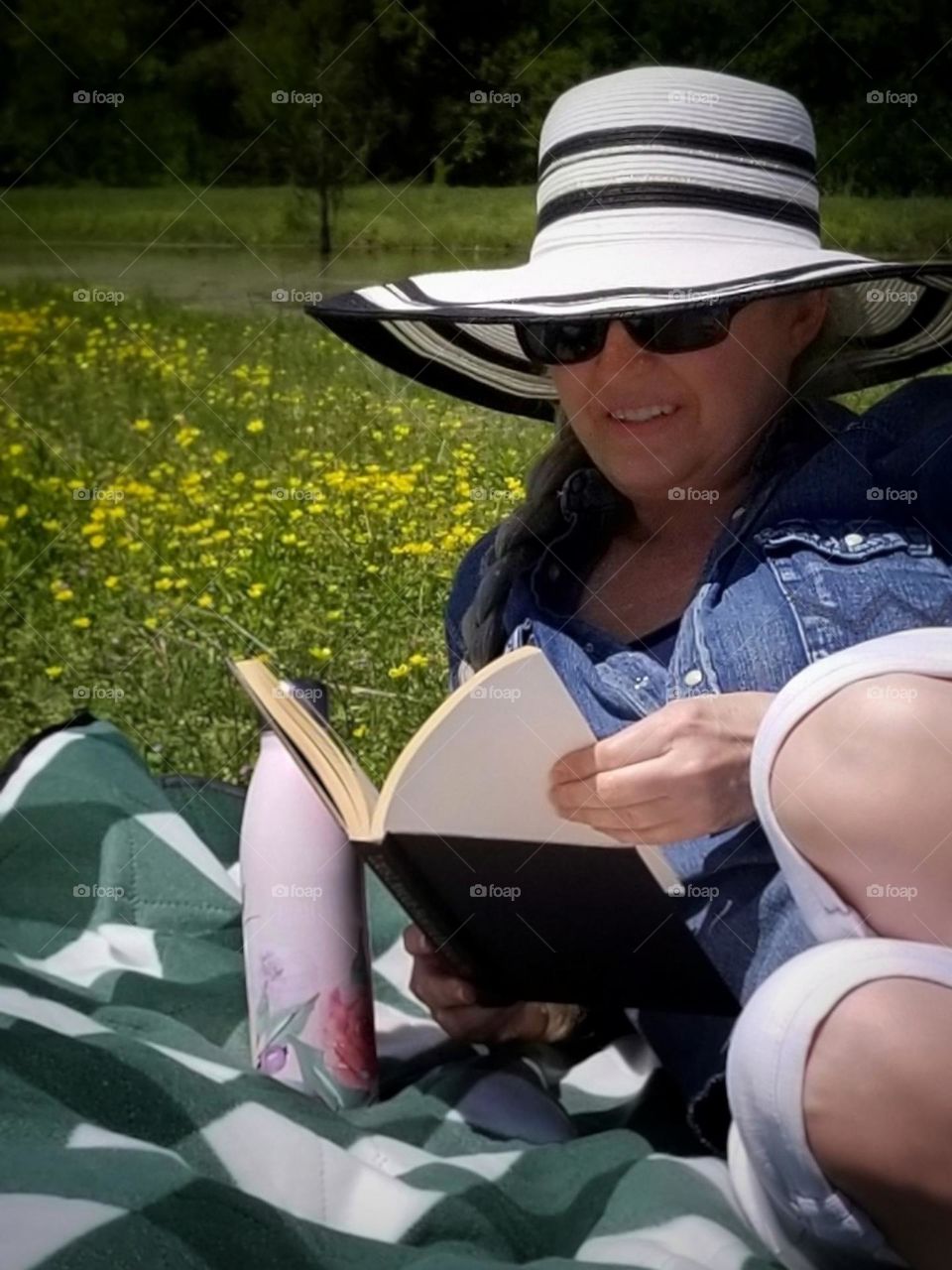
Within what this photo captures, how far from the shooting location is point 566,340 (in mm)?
781

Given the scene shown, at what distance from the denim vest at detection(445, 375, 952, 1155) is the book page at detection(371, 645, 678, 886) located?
6 centimetres

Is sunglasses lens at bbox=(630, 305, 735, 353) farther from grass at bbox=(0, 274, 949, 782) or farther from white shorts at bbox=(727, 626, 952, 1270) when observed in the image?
grass at bbox=(0, 274, 949, 782)

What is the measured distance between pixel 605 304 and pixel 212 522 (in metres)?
0.77

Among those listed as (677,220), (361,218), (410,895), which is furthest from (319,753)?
(361,218)

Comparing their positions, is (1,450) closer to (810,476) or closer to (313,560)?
(313,560)

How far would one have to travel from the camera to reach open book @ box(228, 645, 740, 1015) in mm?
638

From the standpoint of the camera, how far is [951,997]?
20.7 inches

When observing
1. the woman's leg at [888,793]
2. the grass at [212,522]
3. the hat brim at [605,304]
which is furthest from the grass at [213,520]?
the woman's leg at [888,793]

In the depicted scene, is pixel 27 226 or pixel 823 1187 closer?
pixel 823 1187

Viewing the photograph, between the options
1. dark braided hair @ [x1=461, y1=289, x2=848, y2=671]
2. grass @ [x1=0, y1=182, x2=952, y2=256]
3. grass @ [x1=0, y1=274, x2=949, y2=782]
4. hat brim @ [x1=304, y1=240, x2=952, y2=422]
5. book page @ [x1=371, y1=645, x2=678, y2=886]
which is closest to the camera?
book page @ [x1=371, y1=645, x2=678, y2=886]

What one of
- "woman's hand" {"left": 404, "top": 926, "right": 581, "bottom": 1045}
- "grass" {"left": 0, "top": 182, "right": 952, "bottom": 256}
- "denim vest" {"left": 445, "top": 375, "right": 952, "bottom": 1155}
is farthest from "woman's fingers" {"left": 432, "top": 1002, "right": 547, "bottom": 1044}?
"grass" {"left": 0, "top": 182, "right": 952, "bottom": 256}

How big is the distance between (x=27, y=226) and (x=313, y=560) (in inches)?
16.2

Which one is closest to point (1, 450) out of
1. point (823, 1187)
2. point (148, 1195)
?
point (148, 1195)

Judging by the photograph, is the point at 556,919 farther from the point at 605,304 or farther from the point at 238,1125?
the point at 605,304
